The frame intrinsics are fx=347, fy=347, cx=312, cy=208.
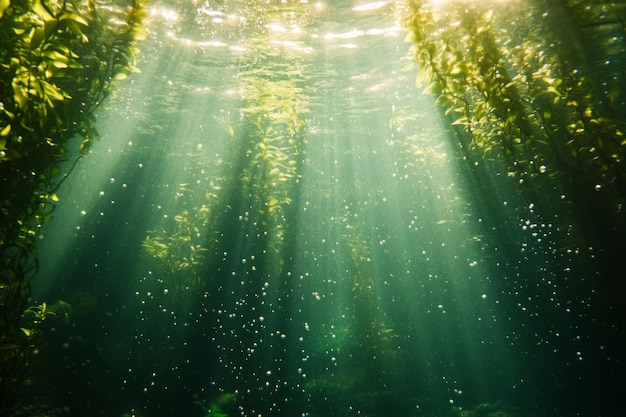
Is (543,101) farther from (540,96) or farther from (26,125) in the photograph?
(26,125)

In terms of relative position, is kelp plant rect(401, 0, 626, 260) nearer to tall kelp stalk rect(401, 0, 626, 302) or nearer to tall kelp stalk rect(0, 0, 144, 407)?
tall kelp stalk rect(401, 0, 626, 302)

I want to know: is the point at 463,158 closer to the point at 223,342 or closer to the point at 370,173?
the point at 223,342

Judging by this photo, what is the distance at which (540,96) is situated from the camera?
247 inches

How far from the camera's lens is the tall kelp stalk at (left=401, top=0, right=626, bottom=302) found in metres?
5.31

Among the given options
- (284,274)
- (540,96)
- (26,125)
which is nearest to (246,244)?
(284,274)

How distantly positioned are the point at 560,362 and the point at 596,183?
1493 cm

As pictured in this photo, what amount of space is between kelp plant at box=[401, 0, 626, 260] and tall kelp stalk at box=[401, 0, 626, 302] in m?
0.02

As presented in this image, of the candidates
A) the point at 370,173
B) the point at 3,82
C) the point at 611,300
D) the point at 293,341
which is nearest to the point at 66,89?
the point at 3,82

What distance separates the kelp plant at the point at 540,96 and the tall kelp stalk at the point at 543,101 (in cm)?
2

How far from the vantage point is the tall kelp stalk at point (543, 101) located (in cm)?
531

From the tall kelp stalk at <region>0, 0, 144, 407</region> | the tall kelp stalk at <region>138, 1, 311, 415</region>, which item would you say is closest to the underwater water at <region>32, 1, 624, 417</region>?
the tall kelp stalk at <region>138, 1, 311, 415</region>

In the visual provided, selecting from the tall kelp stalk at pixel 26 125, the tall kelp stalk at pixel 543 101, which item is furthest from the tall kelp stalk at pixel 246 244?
the tall kelp stalk at pixel 26 125

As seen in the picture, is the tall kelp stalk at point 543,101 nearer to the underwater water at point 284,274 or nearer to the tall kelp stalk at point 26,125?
the underwater water at point 284,274

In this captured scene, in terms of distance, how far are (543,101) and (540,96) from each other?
0.36 ft
